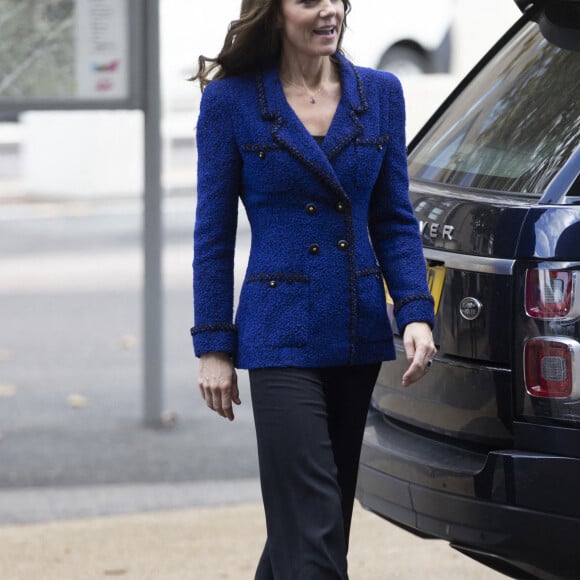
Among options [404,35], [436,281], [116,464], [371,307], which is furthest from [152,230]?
[404,35]

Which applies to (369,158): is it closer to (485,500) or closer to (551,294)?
(551,294)

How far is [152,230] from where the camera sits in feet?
22.8

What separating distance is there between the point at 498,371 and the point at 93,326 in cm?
604

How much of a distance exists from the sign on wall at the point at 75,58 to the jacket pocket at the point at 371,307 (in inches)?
141

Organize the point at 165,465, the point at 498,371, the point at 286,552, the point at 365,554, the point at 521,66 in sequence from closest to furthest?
the point at 286,552
the point at 498,371
the point at 521,66
the point at 365,554
the point at 165,465

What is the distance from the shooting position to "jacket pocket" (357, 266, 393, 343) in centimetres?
347

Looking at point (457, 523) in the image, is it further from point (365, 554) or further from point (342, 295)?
point (365, 554)

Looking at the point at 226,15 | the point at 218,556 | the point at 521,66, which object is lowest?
the point at 218,556


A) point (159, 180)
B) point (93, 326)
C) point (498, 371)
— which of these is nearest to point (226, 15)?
point (93, 326)

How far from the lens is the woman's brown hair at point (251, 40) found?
11.4ft

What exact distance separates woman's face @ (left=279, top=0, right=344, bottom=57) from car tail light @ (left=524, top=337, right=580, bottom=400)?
2.79 feet

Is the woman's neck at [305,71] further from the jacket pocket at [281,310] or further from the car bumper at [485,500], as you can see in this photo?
the car bumper at [485,500]

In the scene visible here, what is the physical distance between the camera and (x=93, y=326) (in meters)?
9.48

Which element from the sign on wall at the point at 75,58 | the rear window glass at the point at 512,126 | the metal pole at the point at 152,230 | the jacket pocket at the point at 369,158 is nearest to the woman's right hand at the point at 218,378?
the jacket pocket at the point at 369,158
